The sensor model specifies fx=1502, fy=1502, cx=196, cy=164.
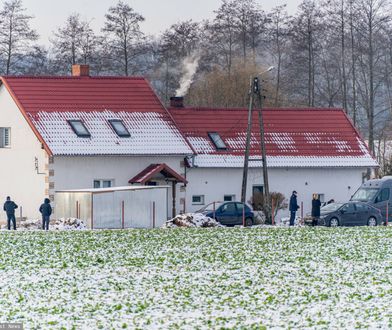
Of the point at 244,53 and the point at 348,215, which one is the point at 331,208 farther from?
the point at 244,53

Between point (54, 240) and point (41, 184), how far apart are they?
1673 centimetres

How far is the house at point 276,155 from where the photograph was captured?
216ft

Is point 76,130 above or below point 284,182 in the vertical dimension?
above

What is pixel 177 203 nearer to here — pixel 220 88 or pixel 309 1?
pixel 220 88

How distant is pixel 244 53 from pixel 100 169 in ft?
139

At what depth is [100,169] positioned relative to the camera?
62.5m

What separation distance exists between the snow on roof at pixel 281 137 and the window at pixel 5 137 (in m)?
8.00

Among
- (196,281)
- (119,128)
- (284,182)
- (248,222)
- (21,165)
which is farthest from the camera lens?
(284,182)

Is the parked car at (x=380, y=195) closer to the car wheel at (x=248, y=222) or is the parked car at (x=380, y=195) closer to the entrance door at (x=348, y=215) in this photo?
the entrance door at (x=348, y=215)

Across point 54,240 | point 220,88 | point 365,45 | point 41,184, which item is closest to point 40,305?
point 54,240

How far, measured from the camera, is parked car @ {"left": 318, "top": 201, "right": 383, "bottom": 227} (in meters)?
57.6

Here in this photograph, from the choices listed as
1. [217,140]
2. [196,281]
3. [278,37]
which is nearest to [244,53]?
[278,37]

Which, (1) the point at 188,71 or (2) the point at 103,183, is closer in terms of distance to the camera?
(2) the point at 103,183

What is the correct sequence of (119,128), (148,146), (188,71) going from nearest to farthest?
(148,146), (119,128), (188,71)
